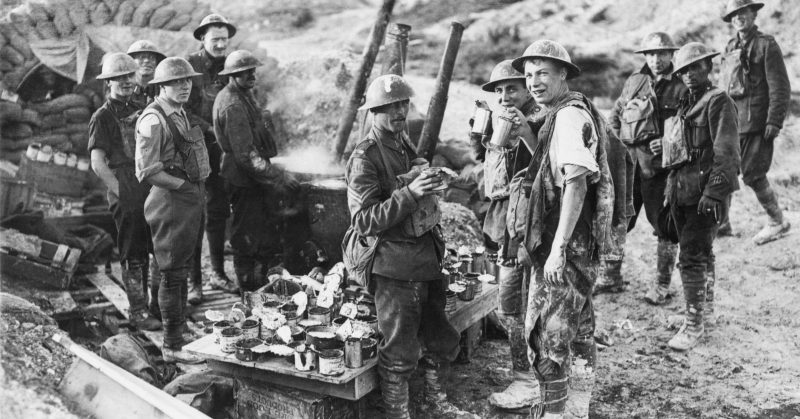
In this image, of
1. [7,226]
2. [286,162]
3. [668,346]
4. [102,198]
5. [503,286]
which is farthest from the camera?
[102,198]

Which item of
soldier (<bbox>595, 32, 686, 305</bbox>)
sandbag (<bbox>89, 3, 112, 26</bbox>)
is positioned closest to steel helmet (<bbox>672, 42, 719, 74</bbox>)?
soldier (<bbox>595, 32, 686, 305</bbox>)

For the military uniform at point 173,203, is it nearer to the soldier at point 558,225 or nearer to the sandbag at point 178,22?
the soldier at point 558,225

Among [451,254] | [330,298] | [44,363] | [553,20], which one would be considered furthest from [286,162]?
[553,20]

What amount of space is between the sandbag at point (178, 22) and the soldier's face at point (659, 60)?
6649 mm

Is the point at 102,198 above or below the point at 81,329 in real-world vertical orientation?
above

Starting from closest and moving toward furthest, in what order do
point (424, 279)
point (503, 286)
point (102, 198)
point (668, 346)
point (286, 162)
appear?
point (424, 279), point (503, 286), point (668, 346), point (286, 162), point (102, 198)

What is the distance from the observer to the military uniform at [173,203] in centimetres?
543

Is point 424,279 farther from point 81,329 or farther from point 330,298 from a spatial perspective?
point 81,329

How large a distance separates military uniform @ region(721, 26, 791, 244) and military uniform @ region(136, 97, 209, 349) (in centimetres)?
571

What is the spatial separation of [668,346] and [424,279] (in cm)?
281

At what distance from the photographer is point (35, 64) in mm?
9023

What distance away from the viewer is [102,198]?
897 cm

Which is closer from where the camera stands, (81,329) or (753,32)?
(81,329)

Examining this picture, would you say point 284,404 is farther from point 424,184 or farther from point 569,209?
point 569,209
